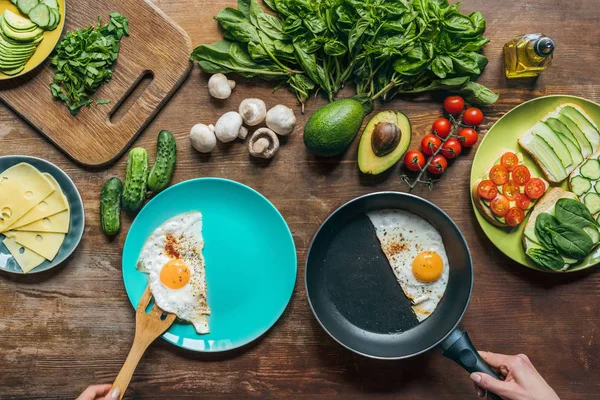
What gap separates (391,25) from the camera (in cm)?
254

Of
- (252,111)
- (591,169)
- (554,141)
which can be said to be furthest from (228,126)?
(591,169)

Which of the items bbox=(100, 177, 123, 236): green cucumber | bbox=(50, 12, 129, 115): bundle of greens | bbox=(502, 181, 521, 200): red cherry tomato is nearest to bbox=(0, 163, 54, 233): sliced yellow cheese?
bbox=(100, 177, 123, 236): green cucumber

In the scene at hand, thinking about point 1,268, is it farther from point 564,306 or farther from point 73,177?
point 564,306

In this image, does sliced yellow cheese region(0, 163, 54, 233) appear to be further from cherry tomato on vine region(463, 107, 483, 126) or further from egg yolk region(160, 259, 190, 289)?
cherry tomato on vine region(463, 107, 483, 126)

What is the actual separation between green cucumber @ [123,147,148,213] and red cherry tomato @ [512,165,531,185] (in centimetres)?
218

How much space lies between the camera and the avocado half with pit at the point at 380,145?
262 centimetres

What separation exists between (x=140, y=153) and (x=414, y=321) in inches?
76.0

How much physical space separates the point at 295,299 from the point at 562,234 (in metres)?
1.60

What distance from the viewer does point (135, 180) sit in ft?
9.00

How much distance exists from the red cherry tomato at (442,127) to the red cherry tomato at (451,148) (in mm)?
50

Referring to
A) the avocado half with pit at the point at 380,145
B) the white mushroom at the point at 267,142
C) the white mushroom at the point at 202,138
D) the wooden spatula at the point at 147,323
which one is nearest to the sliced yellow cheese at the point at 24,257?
the wooden spatula at the point at 147,323

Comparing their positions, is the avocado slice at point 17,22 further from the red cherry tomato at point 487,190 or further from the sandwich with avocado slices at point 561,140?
the sandwich with avocado slices at point 561,140

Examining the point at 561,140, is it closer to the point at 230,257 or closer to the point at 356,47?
the point at 356,47

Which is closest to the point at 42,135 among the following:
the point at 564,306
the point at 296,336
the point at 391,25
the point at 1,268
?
the point at 1,268
